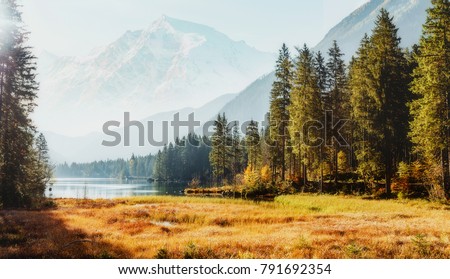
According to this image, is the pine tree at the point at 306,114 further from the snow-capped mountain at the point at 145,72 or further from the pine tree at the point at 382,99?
the snow-capped mountain at the point at 145,72

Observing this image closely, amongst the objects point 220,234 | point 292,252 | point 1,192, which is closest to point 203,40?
point 220,234

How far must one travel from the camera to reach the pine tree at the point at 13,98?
15.9 m

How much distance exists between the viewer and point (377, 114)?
31734 mm

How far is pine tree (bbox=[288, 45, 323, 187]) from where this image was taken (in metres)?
39.0

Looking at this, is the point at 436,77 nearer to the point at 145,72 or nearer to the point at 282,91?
the point at 145,72

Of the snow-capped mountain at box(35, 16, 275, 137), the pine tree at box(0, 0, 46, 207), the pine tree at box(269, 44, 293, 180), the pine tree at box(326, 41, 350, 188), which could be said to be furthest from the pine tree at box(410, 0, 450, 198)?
the pine tree at box(269, 44, 293, 180)

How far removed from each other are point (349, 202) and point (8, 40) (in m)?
22.8

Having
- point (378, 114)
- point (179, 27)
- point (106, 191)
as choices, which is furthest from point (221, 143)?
point (179, 27)

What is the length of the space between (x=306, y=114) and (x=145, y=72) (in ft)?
72.0

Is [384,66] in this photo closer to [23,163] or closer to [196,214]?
[196,214]

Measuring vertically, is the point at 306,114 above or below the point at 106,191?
above

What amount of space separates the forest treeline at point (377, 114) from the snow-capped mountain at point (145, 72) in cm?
1068

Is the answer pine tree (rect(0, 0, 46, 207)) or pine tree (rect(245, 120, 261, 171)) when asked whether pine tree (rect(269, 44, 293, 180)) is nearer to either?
pine tree (rect(245, 120, 261, 171))

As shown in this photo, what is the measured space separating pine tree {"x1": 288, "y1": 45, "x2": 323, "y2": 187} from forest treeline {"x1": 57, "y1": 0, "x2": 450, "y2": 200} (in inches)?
4.0
